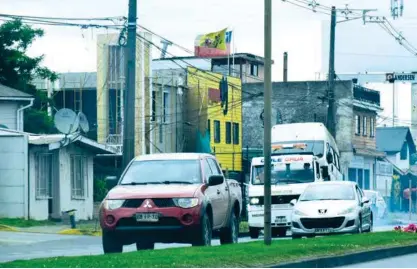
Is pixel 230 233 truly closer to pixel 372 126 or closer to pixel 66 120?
pixel 66 120

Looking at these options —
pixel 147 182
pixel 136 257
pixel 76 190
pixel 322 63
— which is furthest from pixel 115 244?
pixel 322 63

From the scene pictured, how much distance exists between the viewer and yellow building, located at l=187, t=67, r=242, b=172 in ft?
225

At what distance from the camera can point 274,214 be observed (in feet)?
123

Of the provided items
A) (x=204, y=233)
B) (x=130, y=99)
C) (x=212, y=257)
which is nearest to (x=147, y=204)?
(x=204, y=233)

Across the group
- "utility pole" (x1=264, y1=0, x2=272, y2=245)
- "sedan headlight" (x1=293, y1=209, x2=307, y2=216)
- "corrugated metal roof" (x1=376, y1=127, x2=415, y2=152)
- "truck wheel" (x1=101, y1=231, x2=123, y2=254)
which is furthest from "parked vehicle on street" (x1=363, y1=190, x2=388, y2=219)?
"truck wheel" (x1=101, y1=231, x2=123, y2=254)

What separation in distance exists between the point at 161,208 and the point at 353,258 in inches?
145

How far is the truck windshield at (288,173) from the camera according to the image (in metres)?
38.4

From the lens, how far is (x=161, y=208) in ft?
75.5

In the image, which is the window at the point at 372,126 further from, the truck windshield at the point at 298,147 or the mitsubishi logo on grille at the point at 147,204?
the mitsubishi logo on grille at the point at 147,204

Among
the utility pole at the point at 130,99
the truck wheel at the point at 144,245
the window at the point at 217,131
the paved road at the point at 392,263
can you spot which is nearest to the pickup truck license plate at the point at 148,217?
the truck wheel at the point at 144,245

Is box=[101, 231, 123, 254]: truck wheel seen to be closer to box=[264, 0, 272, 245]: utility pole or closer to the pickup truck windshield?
the pickup truck windshield

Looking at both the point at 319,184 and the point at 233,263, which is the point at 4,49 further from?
the point at 233,263

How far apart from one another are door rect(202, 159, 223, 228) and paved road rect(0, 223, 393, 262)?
2.94 metres

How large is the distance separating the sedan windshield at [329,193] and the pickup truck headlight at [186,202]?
9811 millimetres
